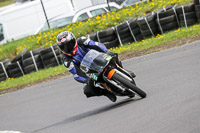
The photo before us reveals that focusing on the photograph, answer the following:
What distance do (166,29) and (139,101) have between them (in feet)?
30.3

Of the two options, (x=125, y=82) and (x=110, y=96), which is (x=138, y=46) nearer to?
(x=110, y=96)

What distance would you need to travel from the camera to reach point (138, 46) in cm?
1567

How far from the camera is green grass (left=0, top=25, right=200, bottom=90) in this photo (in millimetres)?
14320

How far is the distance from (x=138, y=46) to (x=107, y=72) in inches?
337

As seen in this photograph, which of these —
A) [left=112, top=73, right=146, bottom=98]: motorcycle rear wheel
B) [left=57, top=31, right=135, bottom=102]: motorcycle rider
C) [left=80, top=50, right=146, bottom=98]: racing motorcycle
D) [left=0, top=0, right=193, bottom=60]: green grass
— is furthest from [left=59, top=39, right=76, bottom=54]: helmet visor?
[left=0, top=0, right=193, bottom=60]: green grass

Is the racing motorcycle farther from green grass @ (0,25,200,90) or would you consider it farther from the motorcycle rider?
green grass @ (0,25,200,90)

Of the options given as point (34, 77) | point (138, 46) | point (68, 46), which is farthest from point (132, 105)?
point (34, 77)

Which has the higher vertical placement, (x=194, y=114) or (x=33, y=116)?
(x=194, y=114)

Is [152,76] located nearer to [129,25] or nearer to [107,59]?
[107,59]

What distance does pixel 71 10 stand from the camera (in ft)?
70.3

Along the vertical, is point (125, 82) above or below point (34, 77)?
above

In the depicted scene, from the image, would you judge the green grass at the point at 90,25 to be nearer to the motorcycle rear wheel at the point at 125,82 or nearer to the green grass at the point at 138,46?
the green grass at the point at 138,46

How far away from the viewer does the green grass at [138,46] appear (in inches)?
564

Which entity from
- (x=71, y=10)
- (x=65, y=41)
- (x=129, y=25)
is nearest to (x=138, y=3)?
(x=71, y=10)
